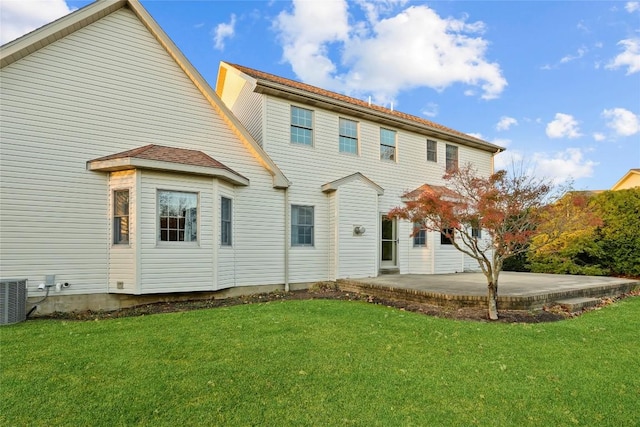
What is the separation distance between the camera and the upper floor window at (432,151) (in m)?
14.6

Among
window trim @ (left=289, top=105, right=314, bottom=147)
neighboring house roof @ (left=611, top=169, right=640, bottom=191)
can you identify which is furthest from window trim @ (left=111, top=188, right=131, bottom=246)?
neighboring house roof @ (left=611, top=169, right=640, bottom=191)

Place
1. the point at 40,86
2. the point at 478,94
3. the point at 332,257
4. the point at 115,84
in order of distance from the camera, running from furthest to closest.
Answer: the point at 478,94 < the point at 332,257 < the point at 115,84 < the point at 40,86

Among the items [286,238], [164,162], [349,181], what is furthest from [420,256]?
[164,162]

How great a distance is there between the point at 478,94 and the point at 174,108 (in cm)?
1480

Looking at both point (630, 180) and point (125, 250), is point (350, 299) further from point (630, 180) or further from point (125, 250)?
point (630, 180)

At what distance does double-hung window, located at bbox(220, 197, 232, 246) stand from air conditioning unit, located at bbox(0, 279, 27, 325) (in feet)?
13.7

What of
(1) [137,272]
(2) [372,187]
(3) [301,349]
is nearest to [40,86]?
(1) [137,272]

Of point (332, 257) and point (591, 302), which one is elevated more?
point (332, 257)

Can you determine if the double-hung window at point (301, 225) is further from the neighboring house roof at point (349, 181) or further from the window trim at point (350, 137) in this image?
the window trim at point (350, 137)

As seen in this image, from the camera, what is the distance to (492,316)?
7.02m

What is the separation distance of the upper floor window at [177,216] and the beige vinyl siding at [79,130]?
0.55m

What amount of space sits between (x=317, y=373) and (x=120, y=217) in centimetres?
660

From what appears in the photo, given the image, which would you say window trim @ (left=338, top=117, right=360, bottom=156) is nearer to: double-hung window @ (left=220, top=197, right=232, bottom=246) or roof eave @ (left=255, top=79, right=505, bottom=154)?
roof eave @ (left=255, top=79, right=505, bottom=154)

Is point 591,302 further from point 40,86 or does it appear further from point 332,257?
point 40,86
